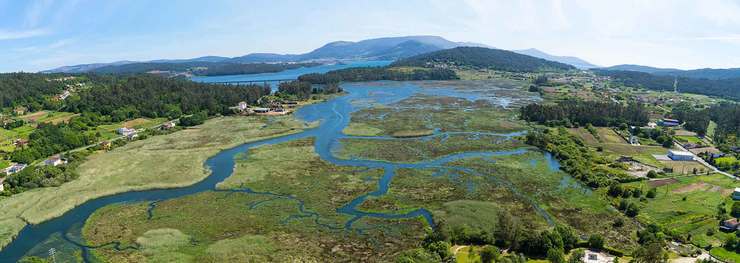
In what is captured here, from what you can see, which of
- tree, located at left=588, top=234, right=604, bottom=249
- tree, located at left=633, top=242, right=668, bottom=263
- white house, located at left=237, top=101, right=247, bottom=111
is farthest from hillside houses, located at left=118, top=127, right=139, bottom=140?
tree, located at left=633, top=242, right=668, bottom=263

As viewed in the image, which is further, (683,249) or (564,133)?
(564,133)

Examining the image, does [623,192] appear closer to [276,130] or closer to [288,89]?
[276,130]

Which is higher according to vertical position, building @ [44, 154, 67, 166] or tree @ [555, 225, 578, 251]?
building @ [44, 154, 67, 166]

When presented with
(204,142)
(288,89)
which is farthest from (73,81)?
(204,142)

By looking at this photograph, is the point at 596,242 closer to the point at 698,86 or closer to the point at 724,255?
the point at 724,255

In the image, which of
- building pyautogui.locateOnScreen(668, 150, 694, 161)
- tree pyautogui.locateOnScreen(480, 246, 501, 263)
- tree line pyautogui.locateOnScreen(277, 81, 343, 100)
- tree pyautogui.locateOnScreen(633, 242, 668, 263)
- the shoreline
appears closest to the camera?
tree pyautogui.locateOnScreen(633, 242, 668, 263)

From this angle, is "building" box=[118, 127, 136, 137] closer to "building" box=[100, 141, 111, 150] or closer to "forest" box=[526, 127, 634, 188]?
"building" box=[100, 141, 111, 150]
